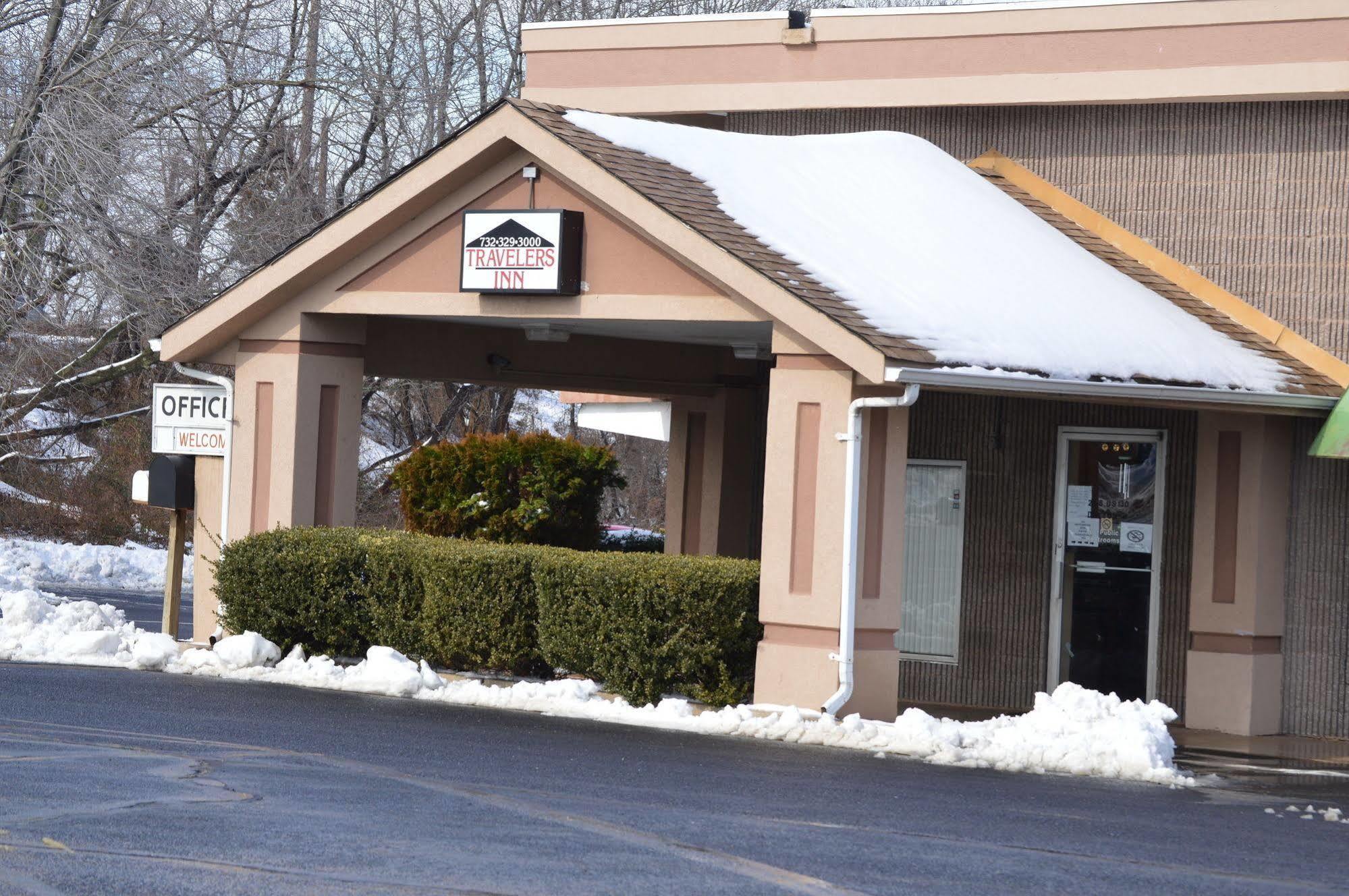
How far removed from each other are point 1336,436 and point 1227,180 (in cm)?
279

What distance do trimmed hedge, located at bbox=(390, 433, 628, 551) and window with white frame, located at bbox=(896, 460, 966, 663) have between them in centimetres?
390

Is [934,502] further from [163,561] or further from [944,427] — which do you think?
[163,561]

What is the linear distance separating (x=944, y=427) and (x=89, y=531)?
22510 millimetres

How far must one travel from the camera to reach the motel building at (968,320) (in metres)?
12.5

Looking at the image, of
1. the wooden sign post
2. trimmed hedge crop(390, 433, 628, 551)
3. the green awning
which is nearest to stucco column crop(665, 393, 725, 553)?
trimmed hedge crop(390, 433, 628, 551)

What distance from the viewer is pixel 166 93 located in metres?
25.6

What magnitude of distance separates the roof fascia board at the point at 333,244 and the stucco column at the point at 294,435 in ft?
1.04

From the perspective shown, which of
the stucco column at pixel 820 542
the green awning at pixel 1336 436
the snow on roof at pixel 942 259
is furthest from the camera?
the green awning at pixel 1336 436

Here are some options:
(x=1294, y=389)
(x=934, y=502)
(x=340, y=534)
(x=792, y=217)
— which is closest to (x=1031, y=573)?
(x=934, y=502)

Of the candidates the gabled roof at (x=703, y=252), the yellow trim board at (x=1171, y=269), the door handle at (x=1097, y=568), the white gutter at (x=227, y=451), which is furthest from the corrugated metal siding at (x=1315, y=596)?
the white gutter at (x=227, y=451)

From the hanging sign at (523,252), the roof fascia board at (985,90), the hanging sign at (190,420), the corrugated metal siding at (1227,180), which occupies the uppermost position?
the roof fascia board at (985,90)

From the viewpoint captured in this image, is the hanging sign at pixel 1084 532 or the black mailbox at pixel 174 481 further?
the black mailbox at pixel 174 481

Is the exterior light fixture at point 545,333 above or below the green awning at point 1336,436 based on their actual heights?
above

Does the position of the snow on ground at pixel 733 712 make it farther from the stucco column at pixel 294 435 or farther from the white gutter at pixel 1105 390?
the white gutter at pixel 1105 390
